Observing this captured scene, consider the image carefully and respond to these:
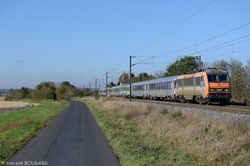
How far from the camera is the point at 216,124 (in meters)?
11.0

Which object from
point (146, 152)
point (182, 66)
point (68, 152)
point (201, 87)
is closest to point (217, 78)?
point (201, 87)

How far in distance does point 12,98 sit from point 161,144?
130680 millimetres

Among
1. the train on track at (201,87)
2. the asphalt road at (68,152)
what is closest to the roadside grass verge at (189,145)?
the asphalt road at (68,152)

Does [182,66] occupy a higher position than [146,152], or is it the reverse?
[182,66]

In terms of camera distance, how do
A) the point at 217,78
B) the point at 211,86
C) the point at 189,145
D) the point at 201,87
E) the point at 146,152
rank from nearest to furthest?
the point at 146,152, the point at 189,145, the point at 211,86, the point at 217,78, the point at 201,87

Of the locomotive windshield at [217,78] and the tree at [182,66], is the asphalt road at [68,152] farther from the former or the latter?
the tree at [182,66]

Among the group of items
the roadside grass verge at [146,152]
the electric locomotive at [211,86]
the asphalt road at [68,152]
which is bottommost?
the asphalt road at [68,152]

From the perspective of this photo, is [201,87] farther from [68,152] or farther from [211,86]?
Result: [68,152]

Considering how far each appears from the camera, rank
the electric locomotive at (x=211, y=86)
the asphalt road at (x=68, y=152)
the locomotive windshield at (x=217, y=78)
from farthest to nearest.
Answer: the locomotive windshield at (x=217, y=78) < the electric locomotive at (x=211, y=86) < the asphalt road at (x=68, y=152)

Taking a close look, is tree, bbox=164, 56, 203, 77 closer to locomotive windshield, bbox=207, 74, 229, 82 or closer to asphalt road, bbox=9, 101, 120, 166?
locomotive windshield, bbox=207, 74, 229, 82

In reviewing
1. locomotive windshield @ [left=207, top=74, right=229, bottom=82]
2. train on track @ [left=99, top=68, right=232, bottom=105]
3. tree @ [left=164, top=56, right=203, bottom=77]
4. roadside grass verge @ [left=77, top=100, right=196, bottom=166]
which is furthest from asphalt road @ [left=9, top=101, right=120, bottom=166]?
tree @ [left=164, top=56, right=203, bottom=77]

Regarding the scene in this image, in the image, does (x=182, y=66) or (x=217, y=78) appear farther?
(x=182, y=66)

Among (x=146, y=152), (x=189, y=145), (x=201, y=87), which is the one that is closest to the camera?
(x=146, y=152)

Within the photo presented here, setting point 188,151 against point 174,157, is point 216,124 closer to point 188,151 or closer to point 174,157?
point 188,151
